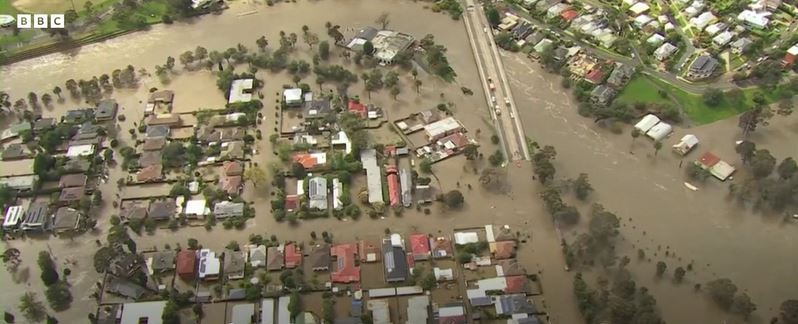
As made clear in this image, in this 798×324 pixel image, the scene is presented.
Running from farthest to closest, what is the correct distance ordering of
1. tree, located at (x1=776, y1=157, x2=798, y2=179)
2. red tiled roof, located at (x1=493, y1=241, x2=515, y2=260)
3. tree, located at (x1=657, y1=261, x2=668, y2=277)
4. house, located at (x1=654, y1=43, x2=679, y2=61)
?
house, located at (x1=654, y1=43, x2=679, y2=61) → tree, located at (x1=776, y1=157, x2=798, y2=179) → red tiled roof, located at (x1=493, y1=241, x2=515, y2=260) → tree, located at (x1=657, y1=261, x2=668, y2=277)

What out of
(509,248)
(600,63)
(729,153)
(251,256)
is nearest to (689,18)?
(600,63)

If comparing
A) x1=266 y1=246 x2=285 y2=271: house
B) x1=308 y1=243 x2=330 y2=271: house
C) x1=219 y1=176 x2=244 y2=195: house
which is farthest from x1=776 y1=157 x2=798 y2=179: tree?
x1=219 y1=176 x2=244 y2=195: house

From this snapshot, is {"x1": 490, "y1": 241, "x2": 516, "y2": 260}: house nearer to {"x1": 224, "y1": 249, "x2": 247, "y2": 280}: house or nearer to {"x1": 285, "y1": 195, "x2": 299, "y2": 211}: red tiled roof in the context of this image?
{"x1": 285, "y1": 195, "x2": 299, "y2": 211}: red tiled roof

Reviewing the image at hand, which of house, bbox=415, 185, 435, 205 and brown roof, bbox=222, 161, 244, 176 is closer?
house, bbox=415, 185, 435, 205

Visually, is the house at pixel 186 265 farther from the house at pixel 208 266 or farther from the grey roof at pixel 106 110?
the grey roof at pixel 106 110

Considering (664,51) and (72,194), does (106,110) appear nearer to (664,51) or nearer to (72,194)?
(72,194)

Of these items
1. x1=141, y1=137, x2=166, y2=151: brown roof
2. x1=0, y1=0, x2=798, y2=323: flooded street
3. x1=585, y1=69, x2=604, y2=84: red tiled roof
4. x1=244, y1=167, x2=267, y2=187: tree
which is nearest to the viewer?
x1=0, y1=0, x2=798, y2=323: flooded street

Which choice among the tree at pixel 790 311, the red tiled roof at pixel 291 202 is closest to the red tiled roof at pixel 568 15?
the red tiled roof at pixel 291 202
